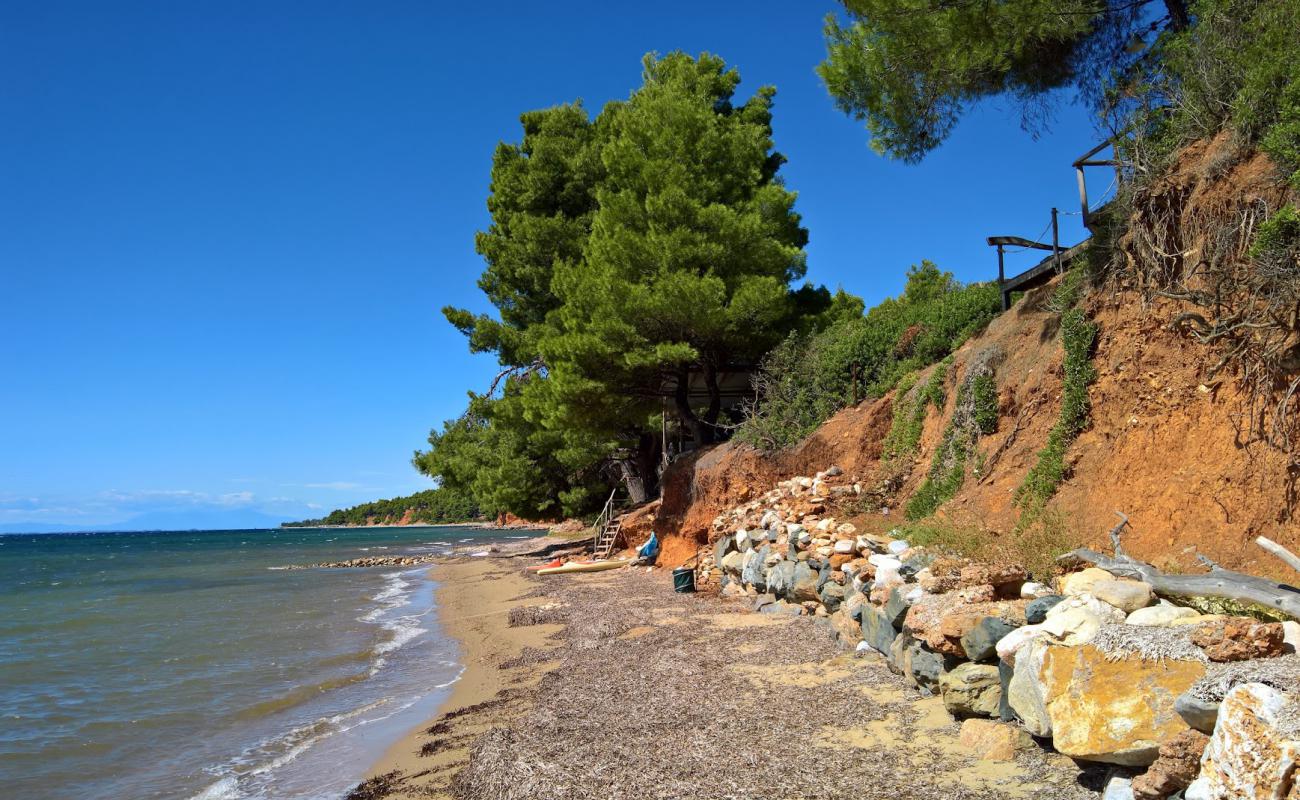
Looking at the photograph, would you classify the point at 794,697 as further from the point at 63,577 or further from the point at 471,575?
the point at 63,577

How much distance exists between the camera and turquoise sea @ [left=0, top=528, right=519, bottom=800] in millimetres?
7484

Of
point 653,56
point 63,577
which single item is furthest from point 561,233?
point 63,577

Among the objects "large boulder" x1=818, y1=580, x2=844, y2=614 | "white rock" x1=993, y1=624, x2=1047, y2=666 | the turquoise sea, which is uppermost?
"white rock" x1=993, y1=624, x2=1047, y2=666

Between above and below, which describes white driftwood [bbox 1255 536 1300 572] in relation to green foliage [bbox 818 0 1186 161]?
below

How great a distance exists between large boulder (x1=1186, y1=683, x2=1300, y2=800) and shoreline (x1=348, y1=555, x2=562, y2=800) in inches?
195

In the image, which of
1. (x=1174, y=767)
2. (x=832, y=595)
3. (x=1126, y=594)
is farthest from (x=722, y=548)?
(x=1174, y=767)

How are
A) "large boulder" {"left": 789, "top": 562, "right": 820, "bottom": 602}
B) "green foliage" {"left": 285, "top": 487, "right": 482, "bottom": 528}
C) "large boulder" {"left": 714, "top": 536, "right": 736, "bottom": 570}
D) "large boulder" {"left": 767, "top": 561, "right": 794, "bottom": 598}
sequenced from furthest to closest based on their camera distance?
"green foliage" {"left": 285, "top": 487, "right": 482, "bottom": 528} < "large boulder" {"left": 714, "top": 536, "right": 736, "bottom": 570} < "large boulder" {"left": 767, "top": 561, "right": 794, "bottom": 598} < "large boulder" {"left": 789, "top": 562, "right": 820, "bottom": 602}

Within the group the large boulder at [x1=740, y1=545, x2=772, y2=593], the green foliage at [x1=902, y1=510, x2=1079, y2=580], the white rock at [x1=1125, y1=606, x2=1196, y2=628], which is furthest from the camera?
the large boulder at [x1=740, y1=545, x2=772, y2=593]

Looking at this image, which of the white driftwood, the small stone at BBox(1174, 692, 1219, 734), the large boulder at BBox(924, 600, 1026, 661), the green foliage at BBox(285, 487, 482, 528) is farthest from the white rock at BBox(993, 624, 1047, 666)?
the green foliage at BBox(285, 487, 482, 528)

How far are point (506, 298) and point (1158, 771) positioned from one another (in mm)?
26885

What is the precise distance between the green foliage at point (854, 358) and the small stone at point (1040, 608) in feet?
31.1

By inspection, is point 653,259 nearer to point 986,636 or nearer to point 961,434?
point 961,434

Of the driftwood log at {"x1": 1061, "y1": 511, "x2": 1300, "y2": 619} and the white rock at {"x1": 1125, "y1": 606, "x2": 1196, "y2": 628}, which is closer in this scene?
the driftwood log at {"x1": 1061, "y1": 511, "x2": 1300, "y2": 619}

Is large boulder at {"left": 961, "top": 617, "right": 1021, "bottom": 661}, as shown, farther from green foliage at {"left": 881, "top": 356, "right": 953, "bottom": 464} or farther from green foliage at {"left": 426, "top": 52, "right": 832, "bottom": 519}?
green foliage at {"left": 426, "top": 52, "right": 832, "bottom": 519}
